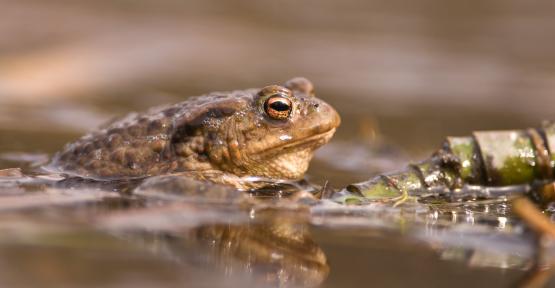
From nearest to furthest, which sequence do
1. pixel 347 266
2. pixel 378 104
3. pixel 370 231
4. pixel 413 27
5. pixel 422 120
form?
pixel 347 266 → pixel 370 231 → pixel 422 120 → pixel 378 104 → pixel 413 27

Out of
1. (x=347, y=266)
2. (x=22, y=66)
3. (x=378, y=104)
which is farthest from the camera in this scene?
(x=22, y=66)

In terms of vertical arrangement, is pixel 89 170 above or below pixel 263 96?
below

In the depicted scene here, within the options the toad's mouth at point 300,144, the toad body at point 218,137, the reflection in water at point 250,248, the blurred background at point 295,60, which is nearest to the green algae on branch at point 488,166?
the toad's mouth at point 300,144

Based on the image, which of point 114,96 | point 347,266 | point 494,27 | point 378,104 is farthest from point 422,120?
point 494,27

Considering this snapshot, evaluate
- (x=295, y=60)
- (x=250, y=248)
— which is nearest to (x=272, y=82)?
(x=295, y=60)

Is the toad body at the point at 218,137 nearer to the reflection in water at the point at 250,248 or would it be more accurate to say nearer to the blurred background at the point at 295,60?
the reflection in water at the point at 250,248

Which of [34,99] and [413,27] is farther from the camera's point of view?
[413,27]

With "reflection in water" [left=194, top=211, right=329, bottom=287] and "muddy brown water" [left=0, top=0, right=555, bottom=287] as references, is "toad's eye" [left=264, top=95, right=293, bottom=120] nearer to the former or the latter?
"muddy brown water" [left=0, top=0, right=555, bottom=287]

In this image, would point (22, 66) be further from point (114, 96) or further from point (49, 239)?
point (49, 239)
